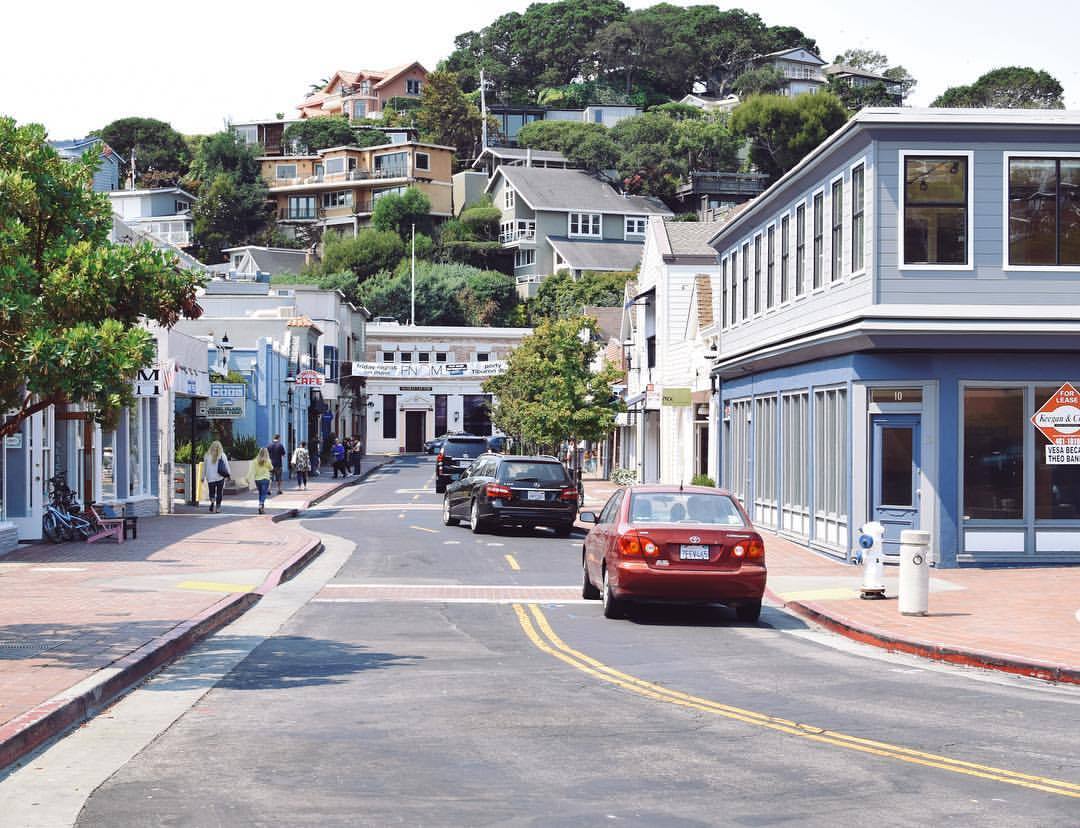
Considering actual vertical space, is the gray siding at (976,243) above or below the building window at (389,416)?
above

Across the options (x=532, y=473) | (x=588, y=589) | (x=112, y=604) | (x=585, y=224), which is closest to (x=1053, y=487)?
(x=588, y=589)

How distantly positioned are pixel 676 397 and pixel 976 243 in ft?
64.5

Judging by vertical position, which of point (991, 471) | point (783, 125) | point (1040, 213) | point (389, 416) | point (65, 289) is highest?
point (783, 125)

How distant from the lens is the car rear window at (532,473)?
102ft

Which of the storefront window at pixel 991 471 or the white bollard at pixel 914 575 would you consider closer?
the white bollard at pixel 914 575

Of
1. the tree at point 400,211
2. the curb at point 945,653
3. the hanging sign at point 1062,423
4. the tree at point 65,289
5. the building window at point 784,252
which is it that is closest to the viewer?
the tree at point 65,289

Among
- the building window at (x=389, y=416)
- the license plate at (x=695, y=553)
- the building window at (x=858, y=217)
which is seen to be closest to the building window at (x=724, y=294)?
the building window at (x=858, y=217)

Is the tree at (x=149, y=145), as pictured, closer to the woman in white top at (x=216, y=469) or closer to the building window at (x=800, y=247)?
the woman in white top at (x=216, y=469)

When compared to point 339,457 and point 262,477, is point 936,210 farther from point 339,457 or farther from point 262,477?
point 339,457

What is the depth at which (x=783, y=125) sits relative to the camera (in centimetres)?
11938

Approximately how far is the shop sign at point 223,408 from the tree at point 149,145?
95695 mm

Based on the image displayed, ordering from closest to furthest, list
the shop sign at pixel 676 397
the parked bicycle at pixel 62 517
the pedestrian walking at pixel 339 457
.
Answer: the parked bicycle at pixel 62 517 → the shop sign at pixel 676 397 → the pedestrian walking at pixel 339 457

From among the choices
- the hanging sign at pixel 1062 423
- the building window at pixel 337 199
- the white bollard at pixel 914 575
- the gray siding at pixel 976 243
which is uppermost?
the building window at pixel 337 199

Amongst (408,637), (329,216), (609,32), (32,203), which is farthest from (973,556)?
(609,32)
